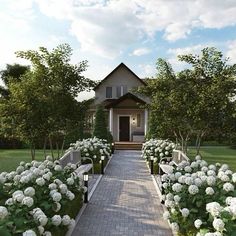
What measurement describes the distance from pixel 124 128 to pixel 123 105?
2.84 m

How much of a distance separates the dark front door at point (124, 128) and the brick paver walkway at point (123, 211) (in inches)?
853

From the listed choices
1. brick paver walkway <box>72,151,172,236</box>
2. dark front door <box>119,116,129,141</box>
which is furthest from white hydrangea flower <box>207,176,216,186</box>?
dark front door <box>119,116,129,141</box>

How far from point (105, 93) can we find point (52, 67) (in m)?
24.6

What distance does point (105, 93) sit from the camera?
38094 millimetres

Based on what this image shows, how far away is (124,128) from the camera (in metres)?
36.0

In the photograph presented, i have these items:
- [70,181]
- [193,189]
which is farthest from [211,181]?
[70,181]

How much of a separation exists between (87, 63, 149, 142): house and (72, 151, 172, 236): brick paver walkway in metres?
18.8

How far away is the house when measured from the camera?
33.8 meters

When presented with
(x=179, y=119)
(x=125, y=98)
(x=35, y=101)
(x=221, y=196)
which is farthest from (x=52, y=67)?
(x=125, y=98)

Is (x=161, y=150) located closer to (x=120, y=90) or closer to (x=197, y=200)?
(x=197, y=200)

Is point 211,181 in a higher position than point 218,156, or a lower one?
higher

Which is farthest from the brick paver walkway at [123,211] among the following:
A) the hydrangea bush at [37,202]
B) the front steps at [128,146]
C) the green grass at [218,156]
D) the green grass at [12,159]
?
the front steps at [128,146]

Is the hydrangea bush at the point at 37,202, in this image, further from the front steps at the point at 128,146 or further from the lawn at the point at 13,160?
the front steps at the point at 128,146

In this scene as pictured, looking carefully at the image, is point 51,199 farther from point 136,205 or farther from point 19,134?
point 19,134
